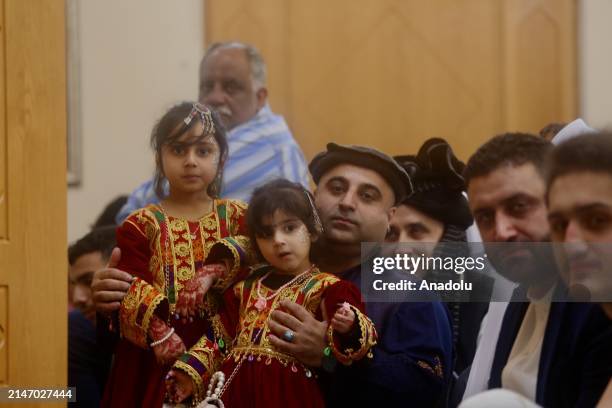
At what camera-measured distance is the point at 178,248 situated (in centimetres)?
258

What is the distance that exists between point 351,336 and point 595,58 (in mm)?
1405

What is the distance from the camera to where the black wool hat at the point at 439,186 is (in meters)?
2.74

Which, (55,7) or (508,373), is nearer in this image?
(508,373)

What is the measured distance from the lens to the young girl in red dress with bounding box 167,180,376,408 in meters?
2.39

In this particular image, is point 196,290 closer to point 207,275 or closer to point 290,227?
point 207,275

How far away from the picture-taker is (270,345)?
7.98ft

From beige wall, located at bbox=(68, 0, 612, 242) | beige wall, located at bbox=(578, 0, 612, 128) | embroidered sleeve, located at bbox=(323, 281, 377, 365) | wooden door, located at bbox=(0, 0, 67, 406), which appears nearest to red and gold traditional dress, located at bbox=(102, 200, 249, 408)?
embroidered sleeve, located at bbox=(323, 281, 377, 365)

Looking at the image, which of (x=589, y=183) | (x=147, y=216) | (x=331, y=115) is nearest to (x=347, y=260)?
(x=147, y=216)

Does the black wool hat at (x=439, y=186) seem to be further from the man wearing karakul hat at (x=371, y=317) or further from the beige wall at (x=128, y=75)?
the beige wall at (x=128, y=75)

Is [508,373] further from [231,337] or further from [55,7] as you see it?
[55,7]

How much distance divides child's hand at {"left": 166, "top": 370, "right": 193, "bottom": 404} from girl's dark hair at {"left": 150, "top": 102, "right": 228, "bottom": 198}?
459mm

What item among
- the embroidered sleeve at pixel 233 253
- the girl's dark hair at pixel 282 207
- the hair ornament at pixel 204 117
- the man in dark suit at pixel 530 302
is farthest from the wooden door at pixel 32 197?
the man in dark suit at pixel 530 302

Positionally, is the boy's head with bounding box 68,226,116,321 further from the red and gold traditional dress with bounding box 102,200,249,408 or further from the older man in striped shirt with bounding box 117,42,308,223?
the red and gold traditional dress with bounding box 102,200,249,408

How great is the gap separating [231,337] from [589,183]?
2.93 feet
